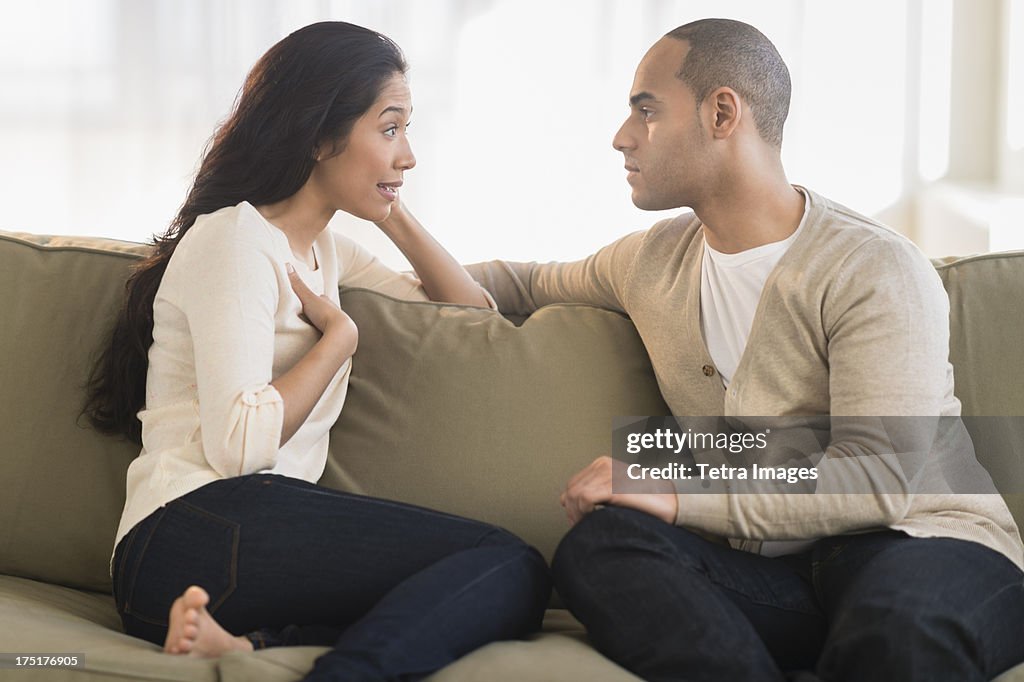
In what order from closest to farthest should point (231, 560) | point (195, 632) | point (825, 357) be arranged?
point (195, 632) < point (231, 560) < point (825, 357)

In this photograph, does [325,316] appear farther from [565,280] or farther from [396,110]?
[565,280]

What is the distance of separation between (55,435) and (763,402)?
109cm

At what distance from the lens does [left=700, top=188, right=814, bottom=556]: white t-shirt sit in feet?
5.61

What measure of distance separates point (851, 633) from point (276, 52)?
1.17 meters

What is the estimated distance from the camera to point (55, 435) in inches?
71.0

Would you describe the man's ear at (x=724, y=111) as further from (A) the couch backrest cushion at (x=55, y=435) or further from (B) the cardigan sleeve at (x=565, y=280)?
(A) the couch backrest cushion at (x=55, y=435)

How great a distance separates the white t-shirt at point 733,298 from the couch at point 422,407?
15 cm

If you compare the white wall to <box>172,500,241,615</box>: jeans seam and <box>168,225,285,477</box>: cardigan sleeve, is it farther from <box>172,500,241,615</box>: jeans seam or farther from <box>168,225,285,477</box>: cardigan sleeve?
<box>172,500,241,615</box>: jeans seam

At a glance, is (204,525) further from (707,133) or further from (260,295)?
(707,133)

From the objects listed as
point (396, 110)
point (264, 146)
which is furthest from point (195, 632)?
point (396, 110)

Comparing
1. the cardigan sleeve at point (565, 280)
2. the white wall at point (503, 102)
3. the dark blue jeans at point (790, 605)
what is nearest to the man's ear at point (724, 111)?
the cardigan sleeve at point (565, 280)

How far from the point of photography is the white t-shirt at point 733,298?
1711mm

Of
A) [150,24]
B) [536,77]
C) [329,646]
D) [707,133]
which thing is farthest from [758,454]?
[150,24]

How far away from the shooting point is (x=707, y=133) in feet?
5.80
